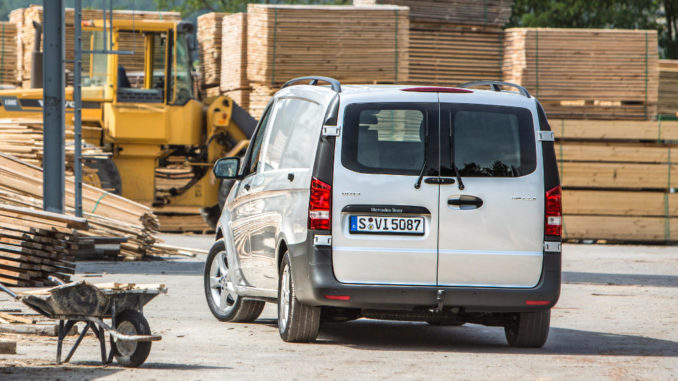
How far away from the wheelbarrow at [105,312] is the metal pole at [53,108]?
27.6ft

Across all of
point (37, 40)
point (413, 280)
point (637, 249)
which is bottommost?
point (637, 249)

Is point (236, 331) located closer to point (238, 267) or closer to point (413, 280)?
point (238, 267)

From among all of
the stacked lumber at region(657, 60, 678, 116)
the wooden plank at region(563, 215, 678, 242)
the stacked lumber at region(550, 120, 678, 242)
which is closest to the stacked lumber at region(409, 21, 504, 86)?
the stacked lumber at region(550, 120, 678, 242)

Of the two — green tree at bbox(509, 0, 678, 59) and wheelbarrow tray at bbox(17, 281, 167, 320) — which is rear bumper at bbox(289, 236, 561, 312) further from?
green tree at bbox(509, 0, 678, 59)

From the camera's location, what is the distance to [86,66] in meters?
22.2

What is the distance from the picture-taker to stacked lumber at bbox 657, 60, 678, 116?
984 inches

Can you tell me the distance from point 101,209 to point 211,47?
900 centimetres

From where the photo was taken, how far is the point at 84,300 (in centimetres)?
692

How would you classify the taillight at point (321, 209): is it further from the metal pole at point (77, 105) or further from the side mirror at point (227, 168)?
the metal pole at point (77, 105)

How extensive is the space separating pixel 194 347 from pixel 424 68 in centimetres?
1497

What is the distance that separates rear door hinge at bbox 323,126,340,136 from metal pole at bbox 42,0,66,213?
7.79 metres

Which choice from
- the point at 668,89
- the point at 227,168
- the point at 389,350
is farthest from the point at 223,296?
the point at 668,89

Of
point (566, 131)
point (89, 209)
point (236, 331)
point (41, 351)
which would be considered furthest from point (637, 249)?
point (41, 351)

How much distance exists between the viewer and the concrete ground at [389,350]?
7105 mm
